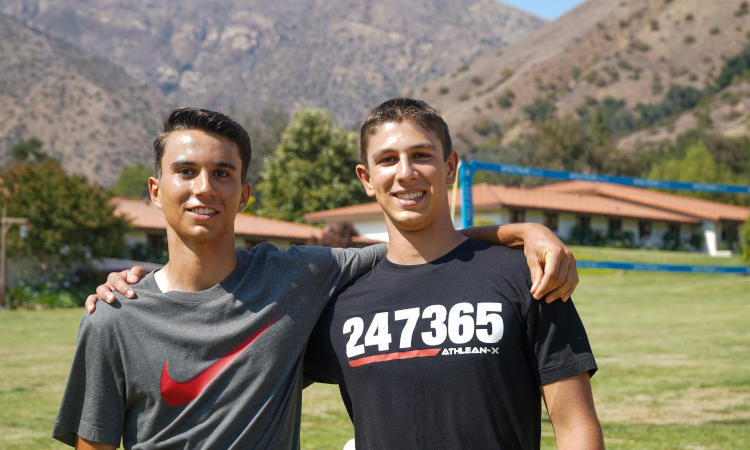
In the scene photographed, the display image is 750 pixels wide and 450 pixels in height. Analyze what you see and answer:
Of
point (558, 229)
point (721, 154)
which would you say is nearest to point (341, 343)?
point (558, 229)

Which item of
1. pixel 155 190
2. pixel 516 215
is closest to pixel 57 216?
pixel 516 215

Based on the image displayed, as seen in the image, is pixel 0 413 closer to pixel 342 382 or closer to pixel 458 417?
pixel 342 382

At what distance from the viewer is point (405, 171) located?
2.84 m

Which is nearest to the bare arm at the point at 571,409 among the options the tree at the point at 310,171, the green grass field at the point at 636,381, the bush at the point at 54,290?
the green grass field at the point at 636,381

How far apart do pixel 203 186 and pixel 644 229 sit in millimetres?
16256

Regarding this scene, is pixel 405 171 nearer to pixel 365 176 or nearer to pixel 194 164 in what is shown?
pixel 365 176

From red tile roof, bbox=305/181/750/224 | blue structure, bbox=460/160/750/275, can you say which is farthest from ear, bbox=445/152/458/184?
red tile roof, bbox=305/181/750/224

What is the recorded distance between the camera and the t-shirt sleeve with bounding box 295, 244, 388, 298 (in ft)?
10.1

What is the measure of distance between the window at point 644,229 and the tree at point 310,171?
29706 mm

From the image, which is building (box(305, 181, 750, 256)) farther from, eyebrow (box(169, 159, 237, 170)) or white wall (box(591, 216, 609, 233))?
eyebrow (box(169, 159, 237, 170))

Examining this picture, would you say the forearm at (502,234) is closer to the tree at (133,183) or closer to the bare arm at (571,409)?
the bare arm at (571,409)

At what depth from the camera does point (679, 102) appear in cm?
10488

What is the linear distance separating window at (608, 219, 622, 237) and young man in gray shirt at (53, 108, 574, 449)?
15.5m

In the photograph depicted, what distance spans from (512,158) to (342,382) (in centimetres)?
8176
